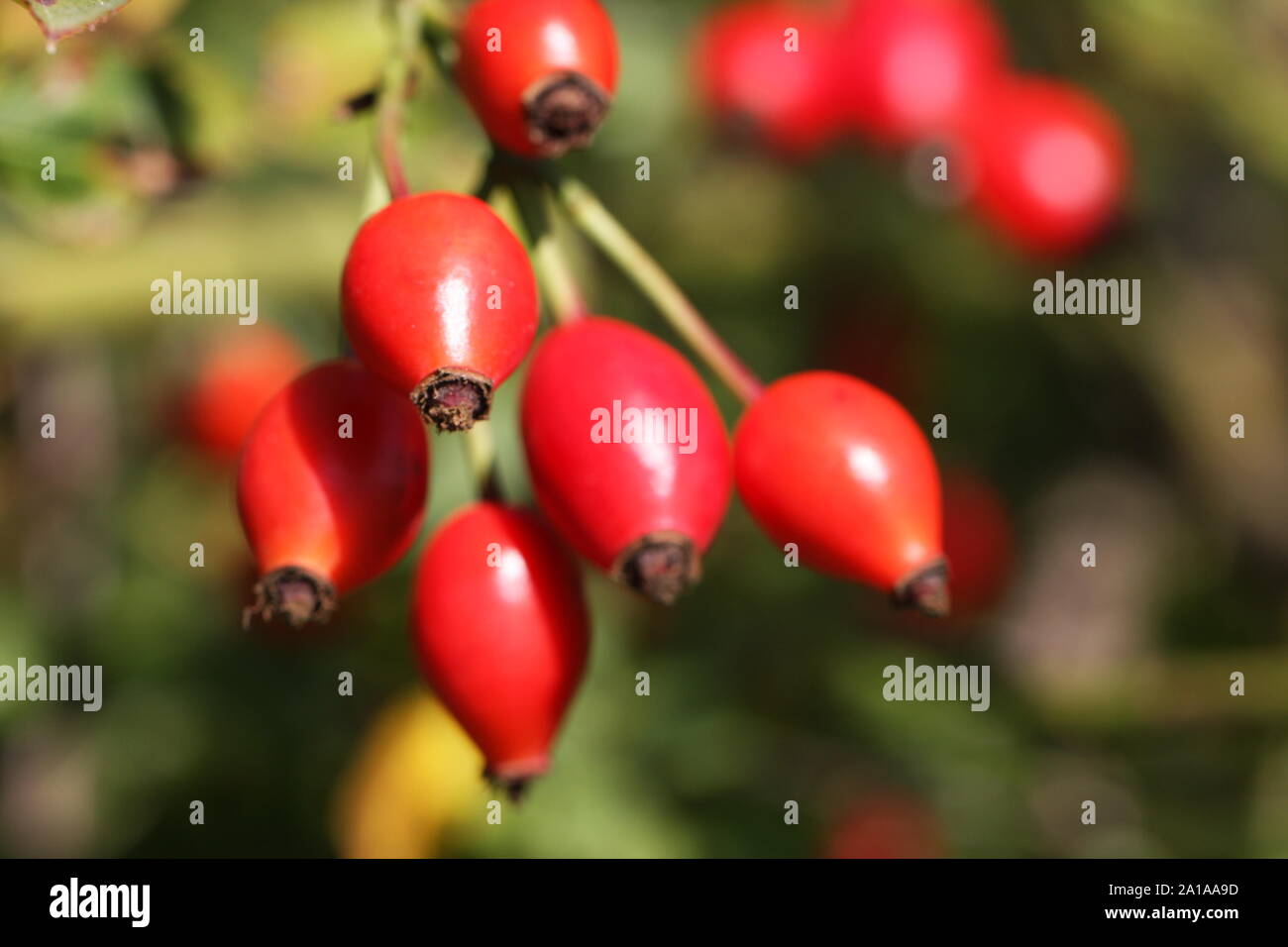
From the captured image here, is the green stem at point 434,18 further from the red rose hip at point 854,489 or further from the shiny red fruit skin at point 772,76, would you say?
the shiny red fruit skin at point 772,76

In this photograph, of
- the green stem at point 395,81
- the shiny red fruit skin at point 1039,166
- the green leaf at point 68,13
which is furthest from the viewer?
the shiny red fruit skin at point 1039,166

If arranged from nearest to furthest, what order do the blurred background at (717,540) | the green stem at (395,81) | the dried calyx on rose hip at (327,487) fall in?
the dried calyx on rose hip at (327,487) → the green stem at (395,81) → the blurred background at (717,540)

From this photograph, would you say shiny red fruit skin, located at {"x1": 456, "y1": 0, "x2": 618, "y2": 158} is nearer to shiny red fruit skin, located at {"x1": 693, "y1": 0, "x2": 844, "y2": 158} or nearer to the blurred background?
the blurred background

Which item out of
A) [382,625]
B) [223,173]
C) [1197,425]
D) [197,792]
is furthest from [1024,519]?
[223,173]

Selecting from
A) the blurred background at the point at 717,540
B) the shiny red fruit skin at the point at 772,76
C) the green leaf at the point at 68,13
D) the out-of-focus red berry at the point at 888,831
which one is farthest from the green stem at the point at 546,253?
the out-of-focus red berry at the point at 888,831

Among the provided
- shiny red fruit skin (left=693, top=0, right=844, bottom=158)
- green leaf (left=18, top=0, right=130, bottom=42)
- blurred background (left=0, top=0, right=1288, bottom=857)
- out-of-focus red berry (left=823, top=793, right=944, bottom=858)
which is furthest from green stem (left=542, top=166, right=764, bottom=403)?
out-of-focus red berry (left=823, top=793, right=944, bottom=858)

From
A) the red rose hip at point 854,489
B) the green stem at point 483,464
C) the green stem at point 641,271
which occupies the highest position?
the green stem at point 641,271
